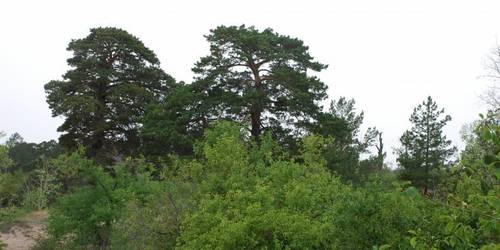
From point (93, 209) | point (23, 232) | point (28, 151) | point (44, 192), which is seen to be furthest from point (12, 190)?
point (28, 151)

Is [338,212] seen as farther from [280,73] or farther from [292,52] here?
[292,52]

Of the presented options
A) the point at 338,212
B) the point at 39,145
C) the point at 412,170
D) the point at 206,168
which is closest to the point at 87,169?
the point at 206,168

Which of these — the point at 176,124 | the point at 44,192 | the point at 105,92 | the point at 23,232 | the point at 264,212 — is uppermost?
the point at 105,92

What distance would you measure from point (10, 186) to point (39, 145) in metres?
32.8

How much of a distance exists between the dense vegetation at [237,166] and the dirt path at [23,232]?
136 centimetres

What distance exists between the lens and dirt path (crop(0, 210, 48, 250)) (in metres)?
20.3

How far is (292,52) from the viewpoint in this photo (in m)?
26.2

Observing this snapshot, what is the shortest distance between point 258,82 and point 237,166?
Answer: 15.0 meters

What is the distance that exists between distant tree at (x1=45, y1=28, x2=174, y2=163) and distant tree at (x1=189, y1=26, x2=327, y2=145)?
6481 millimetres

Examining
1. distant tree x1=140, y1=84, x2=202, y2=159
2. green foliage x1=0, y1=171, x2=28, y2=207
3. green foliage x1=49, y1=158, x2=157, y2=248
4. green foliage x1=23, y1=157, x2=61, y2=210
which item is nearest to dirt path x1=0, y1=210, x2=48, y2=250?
green foliage x1=0, y1=171, x2=28, y2=207

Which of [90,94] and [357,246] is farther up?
[90,94]

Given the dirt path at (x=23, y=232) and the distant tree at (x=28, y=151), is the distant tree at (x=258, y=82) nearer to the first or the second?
the dirt path at (x=23, y=232)

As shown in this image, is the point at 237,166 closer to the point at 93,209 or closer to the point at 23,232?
the point at 93,209

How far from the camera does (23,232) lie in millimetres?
22875
